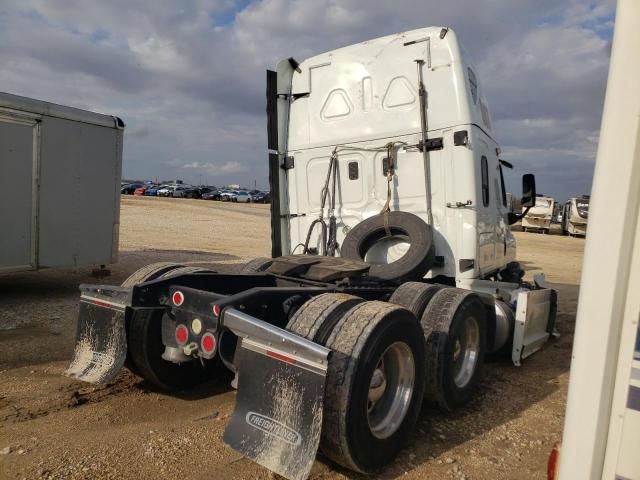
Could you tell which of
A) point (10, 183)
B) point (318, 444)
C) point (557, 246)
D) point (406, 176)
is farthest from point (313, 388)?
point (557, 246)

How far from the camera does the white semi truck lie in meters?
2.71

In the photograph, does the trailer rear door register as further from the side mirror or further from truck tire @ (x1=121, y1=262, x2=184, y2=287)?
the side mirror

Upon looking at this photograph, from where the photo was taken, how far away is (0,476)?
110 inches

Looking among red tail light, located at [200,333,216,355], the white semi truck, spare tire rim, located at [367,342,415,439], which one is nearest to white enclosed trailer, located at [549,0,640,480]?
the white semi truck

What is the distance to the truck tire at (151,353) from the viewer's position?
380cm

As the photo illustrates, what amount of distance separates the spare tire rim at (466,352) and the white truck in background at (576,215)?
1175 inches

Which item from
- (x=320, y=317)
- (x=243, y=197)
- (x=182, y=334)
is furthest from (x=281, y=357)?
(x=243, y=197)

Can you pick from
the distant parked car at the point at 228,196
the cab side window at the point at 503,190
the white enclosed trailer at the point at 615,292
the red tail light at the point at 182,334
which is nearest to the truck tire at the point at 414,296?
the red tail light at the point at 182,334

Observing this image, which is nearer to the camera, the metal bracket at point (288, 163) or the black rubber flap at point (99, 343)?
the black rubber flap at point (99, 343)

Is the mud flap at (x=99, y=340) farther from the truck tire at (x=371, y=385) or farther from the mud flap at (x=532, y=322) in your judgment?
the mud flap at (x=532, y=322)

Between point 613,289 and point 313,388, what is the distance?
5.01 ft

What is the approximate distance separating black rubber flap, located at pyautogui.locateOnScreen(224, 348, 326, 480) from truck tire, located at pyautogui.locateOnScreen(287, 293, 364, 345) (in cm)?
25

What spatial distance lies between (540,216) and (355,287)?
108 feet

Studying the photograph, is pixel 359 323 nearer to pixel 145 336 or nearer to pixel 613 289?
pixel 613 289
